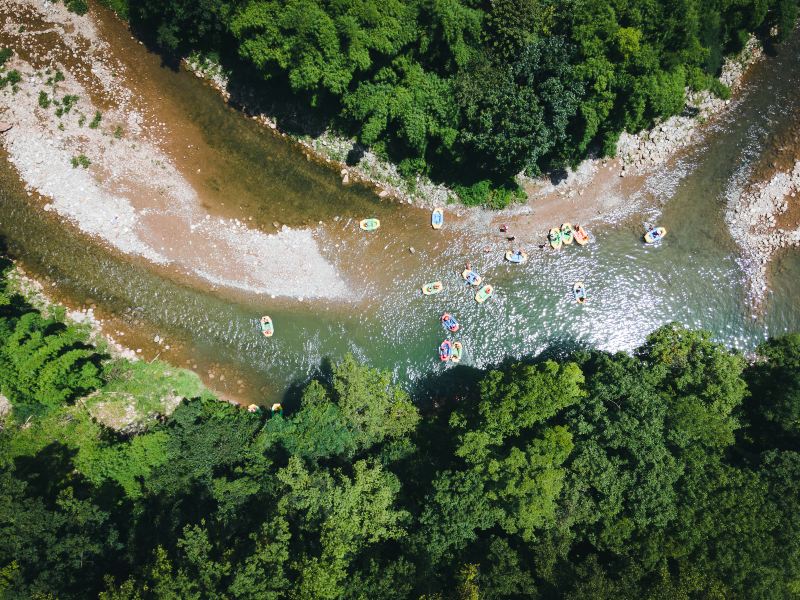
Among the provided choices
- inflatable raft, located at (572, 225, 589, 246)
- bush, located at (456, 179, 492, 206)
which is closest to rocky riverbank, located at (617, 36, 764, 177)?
inflatable raft, located at (572, 225, 589, 246)

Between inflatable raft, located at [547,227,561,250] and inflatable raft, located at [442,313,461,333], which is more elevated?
inflatable raft, located at [547,227,561,250]

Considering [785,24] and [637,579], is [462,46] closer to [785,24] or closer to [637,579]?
[785,24]

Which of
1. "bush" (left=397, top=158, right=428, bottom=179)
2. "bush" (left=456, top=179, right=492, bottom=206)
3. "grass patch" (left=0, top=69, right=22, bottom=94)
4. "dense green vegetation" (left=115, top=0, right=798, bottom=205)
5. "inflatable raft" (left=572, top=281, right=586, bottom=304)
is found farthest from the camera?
"inflatable raft" (left=572, top=281, right=586, bottom=304)

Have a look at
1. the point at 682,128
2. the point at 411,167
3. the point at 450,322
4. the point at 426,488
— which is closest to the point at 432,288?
A: the point at 450,322

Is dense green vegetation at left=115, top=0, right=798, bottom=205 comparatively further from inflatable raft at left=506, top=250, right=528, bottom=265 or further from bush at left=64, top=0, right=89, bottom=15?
inflatable raft at left=506, top=250, right=528, bottom=265

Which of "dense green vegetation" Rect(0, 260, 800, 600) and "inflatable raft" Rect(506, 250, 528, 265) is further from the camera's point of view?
"inflatable raft" Rect(506, 250, 528, 265)

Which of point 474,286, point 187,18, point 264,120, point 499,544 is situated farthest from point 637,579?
point 187,18

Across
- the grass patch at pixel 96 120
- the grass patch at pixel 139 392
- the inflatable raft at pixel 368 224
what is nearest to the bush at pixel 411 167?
the inflatable raft at pixel 368 224
